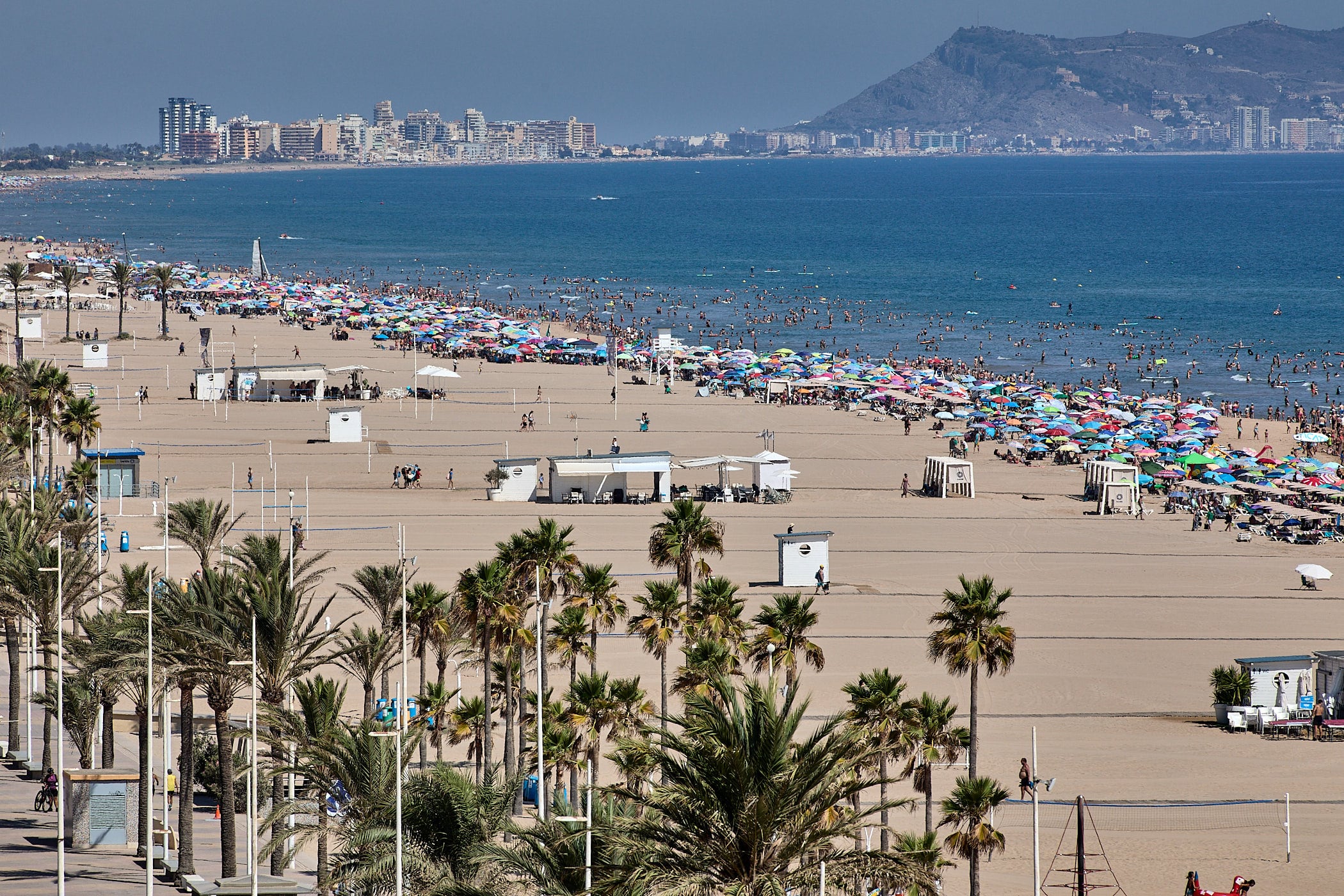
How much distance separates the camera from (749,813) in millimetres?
13477

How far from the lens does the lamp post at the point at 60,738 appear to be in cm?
1772

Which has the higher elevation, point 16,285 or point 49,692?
point 16,285

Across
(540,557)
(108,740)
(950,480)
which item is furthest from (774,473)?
(108,740)

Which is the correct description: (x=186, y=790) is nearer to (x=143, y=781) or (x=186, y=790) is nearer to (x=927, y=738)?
(x=143, y=781)

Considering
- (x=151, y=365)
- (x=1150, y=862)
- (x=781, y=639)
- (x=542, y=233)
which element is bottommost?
(x=1150, y=862)

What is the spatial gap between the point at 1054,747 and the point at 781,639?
6.35m

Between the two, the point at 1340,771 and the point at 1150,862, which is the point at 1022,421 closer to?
the point at 1340,771

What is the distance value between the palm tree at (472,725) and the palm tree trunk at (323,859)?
4.46m

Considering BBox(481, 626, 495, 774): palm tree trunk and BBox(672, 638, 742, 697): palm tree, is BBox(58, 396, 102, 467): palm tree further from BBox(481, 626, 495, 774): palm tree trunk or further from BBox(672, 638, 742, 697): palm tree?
BBox(672, 638, 742, 697): palm tree

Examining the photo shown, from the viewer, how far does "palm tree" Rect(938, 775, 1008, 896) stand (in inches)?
752

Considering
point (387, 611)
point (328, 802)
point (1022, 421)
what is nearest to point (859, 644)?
point (387, 611)

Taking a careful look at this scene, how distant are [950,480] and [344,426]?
62.1ft

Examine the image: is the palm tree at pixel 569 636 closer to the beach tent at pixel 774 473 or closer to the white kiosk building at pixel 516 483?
the white kiosk building at pixel 516 483

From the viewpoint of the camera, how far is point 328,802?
20.8 meters
